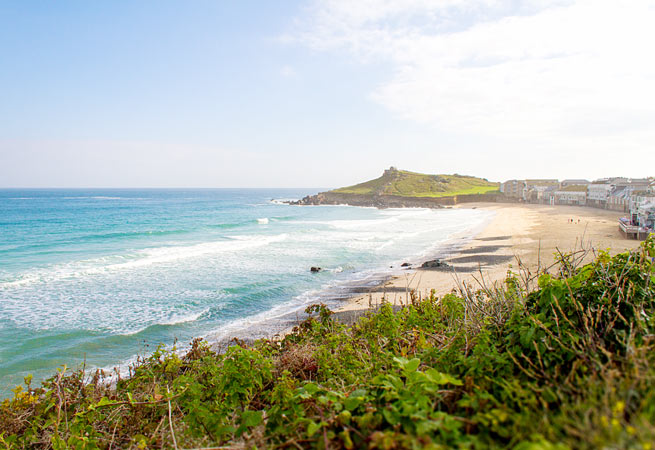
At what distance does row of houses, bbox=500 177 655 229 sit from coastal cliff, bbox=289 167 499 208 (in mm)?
7932

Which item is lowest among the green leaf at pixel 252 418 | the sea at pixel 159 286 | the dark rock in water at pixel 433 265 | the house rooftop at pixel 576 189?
the sea at pixel 159 286

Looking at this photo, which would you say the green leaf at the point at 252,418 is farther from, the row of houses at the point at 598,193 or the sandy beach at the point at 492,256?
the row of houses at the point at 598,193

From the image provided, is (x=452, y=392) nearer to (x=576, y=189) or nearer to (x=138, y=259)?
(x=138, y=259)

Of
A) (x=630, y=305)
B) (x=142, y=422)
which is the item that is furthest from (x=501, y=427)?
(x=142, y=422)

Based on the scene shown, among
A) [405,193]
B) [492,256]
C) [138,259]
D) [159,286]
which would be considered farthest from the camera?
[405,193]

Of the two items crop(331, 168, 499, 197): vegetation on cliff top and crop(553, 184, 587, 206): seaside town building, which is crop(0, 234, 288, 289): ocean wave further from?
crop(331, 168, 499, 197): vegetation on cliff top

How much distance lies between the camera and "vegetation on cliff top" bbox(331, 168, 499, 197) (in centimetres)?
10781

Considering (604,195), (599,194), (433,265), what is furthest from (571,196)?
(433,265)

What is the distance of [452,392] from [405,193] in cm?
10628

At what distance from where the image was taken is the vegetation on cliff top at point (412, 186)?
107812 mm

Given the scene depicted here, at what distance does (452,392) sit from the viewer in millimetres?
2469

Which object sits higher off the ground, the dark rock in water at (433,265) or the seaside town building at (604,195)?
the seaside town building at (604,195)

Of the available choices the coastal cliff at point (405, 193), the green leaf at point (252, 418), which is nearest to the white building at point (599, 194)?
the coastal cliff at point (405, 193)

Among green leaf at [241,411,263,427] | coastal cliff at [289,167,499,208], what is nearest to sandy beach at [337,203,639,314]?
green leaf at [241,411,263,427]
